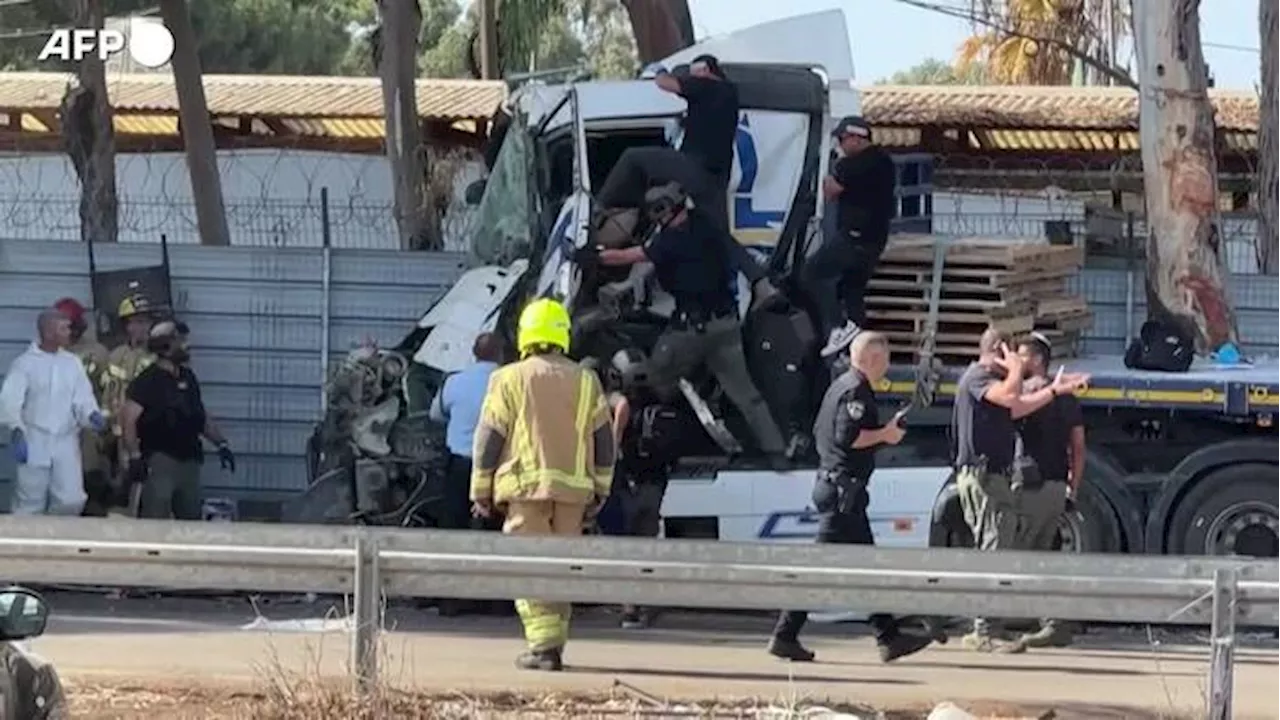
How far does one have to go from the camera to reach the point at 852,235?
44.2 ft

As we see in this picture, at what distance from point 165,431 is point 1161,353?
6103 millimetres

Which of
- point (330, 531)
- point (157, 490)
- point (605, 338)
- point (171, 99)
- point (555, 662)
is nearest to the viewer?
point (330, 531)

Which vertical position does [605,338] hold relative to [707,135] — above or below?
below

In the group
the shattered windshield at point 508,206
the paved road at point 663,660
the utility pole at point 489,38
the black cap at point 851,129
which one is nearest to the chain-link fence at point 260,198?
the utility pole at point 489,38

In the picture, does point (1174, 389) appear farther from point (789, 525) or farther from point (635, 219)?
point (635, 219)

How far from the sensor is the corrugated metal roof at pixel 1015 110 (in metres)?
28.0

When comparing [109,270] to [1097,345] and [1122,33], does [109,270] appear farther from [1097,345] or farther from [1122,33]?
[1122,33]

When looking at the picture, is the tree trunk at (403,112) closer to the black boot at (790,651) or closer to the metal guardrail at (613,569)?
the black boot at (790,651)

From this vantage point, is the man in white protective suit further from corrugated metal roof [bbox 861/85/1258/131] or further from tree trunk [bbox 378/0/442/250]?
corrugated metal roof [bbox 861/85/1258/131]

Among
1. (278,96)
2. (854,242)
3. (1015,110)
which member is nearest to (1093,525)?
(854,242)

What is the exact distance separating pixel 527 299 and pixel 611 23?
2078 inches

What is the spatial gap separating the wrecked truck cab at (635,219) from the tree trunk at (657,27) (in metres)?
5.50

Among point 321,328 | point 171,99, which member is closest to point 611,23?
point 171,99

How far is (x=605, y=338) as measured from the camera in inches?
518
